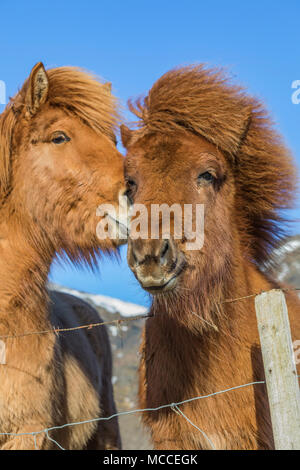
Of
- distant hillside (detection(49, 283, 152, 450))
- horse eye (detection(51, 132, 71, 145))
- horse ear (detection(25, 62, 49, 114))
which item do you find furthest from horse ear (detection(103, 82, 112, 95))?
distant hillside (detection(49, 283, 152, 450))

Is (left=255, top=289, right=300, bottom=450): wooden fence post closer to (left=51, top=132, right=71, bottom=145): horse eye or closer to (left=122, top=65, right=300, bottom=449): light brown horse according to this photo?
(left=122, top=65, right=300, bottom=449): light brown horse

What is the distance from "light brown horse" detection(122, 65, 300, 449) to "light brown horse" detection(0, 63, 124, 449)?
1.52ft

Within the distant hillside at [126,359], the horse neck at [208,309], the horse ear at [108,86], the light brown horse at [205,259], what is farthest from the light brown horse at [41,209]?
the distant hillside at [126,359]

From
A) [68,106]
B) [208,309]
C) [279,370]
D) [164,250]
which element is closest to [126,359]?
[68,106]

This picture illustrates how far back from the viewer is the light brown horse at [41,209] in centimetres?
380

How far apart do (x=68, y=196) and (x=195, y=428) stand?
6.52 ft

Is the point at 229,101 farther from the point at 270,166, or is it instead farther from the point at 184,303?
the point at 184,303

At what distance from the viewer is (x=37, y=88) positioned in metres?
4.15

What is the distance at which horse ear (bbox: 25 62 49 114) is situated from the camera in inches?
160

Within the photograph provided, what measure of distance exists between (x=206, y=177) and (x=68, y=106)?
158cm

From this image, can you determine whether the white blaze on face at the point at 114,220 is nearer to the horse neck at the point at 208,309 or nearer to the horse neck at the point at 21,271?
the horse neck at the point at 21,271

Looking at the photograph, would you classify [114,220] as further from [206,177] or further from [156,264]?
[156,264]

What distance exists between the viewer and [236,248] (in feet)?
11.7
